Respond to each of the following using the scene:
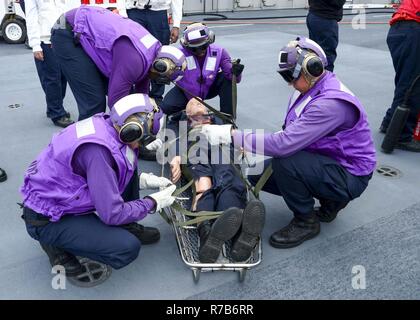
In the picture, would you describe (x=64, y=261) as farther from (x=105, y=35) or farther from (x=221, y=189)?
(x=105, y=35)

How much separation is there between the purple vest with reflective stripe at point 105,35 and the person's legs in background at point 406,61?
2172 millimetres

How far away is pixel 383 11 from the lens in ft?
46.7

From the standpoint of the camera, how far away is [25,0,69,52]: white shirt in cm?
384

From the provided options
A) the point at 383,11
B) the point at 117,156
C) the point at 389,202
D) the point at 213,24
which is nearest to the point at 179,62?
the point at 117,156

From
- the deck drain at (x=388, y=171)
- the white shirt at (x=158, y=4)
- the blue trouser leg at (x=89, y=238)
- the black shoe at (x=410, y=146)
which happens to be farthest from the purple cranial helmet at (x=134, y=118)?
the white shirt at (x=158, y=4)

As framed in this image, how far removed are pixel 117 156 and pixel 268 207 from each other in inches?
53.4

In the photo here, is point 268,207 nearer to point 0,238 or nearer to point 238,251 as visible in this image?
point 238,251

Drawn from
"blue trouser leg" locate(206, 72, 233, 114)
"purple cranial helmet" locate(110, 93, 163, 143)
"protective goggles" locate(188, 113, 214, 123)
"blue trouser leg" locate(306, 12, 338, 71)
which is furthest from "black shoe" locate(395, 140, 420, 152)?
"purple cranial helmet" locate(110, 93, 163, 143)

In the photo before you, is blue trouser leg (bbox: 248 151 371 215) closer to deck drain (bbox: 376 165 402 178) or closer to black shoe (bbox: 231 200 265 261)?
black shoe (bbox: 231 200 265 261)

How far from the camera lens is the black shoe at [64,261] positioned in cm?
217

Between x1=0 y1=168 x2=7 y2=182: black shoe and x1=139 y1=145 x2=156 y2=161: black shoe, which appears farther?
x1=139 y1=145 x2=156 y2=161: black shoe

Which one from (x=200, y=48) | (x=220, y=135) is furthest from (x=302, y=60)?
(x=200, y=48)

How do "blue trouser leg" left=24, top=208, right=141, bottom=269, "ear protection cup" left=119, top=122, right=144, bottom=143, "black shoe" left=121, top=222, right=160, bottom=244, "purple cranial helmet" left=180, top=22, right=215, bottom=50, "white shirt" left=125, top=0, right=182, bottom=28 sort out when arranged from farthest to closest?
"white shirt" left=125, top=0, right=182, bottom=28
"purple cranial helmet" left=180, top=22, right=215, bottom=50
"black shoe" left=121, top=222, right=160, bottom=244
"blue trouser leg" left=24, top=208, right=141, bottom=269
"ear protection cup" left=119, top=122, right=144, bottom=143

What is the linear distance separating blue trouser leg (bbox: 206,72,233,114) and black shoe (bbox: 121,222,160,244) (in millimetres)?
1764
